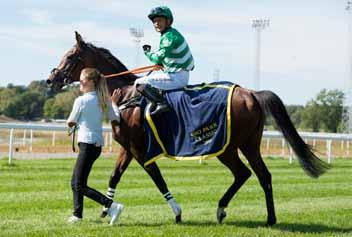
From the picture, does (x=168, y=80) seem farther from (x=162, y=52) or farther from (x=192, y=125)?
(x=192, y=125)

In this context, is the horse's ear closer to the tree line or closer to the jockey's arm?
the jockey's arm

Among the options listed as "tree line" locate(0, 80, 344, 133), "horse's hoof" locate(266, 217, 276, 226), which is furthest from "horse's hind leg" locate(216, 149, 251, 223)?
"tree line" locate(0, 80, 344, 133)

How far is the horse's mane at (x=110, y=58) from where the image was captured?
8.75m

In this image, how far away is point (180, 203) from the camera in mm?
10000

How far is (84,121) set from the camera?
7.60 m

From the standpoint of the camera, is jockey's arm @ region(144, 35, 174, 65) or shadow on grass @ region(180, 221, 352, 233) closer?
shadow on grass @ region(180, 221, 352, 233)

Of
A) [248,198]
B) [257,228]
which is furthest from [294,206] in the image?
[257,228]

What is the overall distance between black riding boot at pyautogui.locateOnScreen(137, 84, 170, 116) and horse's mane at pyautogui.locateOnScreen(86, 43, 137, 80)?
2.54 feet

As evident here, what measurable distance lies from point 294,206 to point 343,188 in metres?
3.23

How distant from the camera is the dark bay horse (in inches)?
306

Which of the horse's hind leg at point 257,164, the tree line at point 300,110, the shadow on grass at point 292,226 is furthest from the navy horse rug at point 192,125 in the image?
the tree line at point 300,110

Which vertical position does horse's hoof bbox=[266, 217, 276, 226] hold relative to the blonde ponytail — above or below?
below

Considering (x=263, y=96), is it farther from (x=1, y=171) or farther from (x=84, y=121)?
(x=1, y=171)

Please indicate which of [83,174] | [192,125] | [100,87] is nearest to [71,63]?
[100,87]
